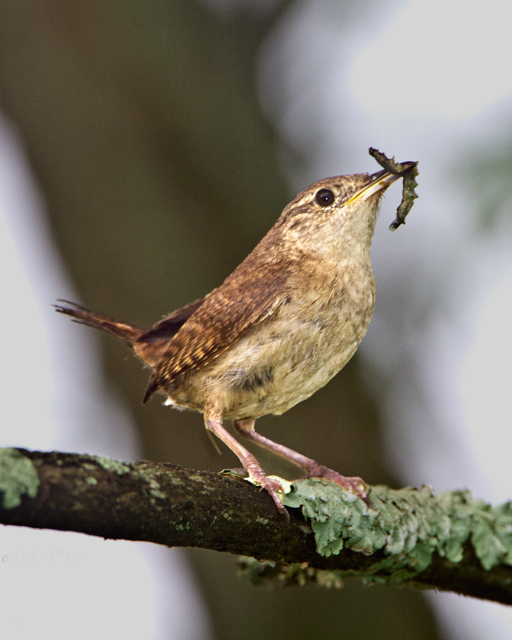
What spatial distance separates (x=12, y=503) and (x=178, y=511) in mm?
512

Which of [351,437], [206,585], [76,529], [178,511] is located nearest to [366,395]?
[351,437]

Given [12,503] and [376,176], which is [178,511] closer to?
[12,503]

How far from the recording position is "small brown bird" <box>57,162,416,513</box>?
9.81 ft

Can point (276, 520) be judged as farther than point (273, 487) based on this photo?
No

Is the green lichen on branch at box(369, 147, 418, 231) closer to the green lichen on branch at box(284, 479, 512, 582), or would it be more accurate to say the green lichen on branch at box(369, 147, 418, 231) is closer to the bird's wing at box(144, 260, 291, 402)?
the bird's wing at box(144, 260, 291, 402)

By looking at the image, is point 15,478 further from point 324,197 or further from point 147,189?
point 147,189

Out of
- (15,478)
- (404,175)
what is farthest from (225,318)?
(15,478)

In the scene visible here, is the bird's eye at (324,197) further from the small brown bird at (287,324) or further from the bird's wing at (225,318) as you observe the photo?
the bird's wing at (225,318)

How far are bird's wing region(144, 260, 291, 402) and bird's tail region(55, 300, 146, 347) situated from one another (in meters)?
0.48

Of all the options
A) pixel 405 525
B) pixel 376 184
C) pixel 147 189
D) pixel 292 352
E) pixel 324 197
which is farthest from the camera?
pixel 147 189

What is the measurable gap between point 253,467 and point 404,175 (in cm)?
129

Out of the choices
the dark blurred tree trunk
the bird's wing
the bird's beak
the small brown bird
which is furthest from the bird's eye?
the dark blurred tree trunk

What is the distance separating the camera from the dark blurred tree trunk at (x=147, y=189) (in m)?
4.27

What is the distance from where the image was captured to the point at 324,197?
11.0ft
